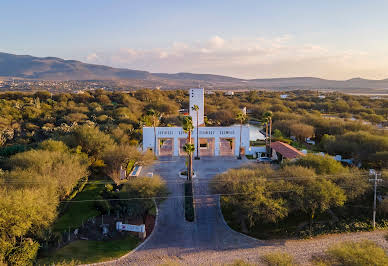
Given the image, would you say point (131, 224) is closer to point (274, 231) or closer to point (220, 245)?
point (220, 245)

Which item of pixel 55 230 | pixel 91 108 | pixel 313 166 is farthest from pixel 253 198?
pixel 91 108

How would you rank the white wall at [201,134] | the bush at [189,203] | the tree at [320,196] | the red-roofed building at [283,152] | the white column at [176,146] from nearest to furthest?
the tree at [320,196]
the bush at [189,203]
the red-roofed building at [283,152]
the white wall at [201,134]
the white column at [176,146]

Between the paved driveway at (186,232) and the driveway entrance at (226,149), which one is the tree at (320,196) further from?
the driveway entrance at (226,149)

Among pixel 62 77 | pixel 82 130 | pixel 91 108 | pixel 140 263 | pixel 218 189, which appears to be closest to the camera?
pixel 140 263

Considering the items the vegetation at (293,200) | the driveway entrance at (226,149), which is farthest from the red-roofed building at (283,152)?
the vegetation at (293,200)

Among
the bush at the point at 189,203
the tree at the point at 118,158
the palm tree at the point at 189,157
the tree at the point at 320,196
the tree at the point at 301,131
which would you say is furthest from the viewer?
the tree at the point at 301,131

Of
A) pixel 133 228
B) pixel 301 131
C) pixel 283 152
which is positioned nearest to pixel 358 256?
pixel 133 228

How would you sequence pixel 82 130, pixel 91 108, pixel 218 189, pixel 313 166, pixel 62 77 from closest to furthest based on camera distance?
1. pixel 218 189
2. pixel 313 166
3. pixel 82 130
4. pixel 91 108
5. pixel 62 77
